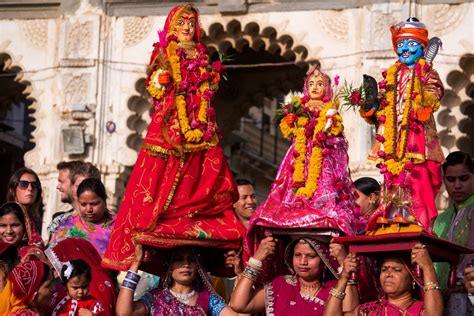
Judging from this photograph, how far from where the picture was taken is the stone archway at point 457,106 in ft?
43.6

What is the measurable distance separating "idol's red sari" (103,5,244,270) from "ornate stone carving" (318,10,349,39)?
5643mm

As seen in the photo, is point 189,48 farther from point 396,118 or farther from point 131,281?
point 131,281

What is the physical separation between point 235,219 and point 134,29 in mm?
6901

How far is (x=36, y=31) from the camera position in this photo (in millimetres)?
14867

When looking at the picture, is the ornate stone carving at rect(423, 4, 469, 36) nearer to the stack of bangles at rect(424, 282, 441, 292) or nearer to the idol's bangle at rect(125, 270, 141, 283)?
the idol's bangle at rect(125, 270, 141, 283)

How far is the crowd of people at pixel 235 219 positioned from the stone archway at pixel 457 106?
4.99m

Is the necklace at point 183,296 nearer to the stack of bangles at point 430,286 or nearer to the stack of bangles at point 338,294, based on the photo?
the stack of bangles at point 338,294

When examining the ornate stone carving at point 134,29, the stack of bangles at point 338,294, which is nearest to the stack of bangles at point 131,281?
the stack of bangles at point 338,294

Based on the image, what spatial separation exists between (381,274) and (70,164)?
11.7 ft

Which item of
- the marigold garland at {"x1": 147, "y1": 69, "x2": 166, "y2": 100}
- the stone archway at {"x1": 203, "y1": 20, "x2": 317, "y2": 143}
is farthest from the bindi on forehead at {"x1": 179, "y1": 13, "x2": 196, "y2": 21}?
the stone archway at {"x1": 203, "y1": 20, "x2": 317, "y2": 143}

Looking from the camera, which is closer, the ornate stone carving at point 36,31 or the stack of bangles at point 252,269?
the stack of bangles at point 252,269

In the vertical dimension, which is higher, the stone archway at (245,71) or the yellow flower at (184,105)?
the stone archway at (245,71)

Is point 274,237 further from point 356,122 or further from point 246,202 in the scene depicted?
point 356,122

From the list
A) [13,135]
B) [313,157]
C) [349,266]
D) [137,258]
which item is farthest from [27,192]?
[13,135]
